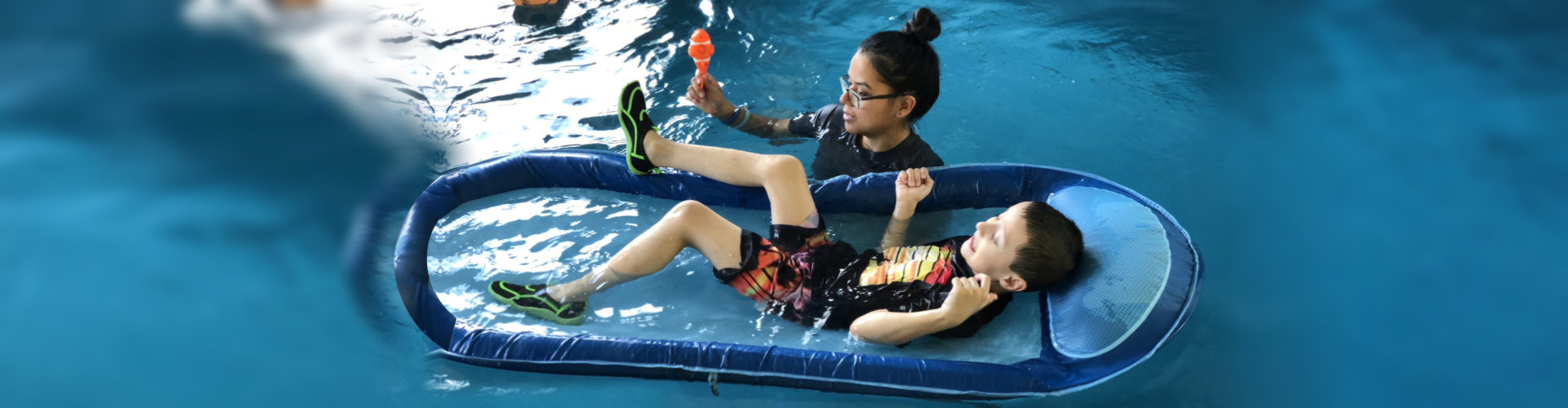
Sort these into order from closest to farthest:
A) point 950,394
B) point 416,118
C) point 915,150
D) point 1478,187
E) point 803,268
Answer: point 950,394
point 803,268
point 915,150
point 1478,187
point 416,118

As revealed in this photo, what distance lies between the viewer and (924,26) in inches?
102

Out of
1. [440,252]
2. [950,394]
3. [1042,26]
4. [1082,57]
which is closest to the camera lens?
[950,394]

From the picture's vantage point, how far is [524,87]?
395 cm

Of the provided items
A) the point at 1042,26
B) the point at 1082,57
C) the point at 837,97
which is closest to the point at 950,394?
the point at 837,97

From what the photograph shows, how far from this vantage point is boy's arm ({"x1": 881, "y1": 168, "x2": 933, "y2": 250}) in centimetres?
266

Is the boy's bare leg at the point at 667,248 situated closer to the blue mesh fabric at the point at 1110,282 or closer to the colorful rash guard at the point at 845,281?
the colorful rash guard at the point at 845,281

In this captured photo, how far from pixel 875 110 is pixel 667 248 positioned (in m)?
0.76

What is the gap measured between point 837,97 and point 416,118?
181cm

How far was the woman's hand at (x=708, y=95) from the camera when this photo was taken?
3012 millimetres

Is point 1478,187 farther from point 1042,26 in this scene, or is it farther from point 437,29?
point 437,29

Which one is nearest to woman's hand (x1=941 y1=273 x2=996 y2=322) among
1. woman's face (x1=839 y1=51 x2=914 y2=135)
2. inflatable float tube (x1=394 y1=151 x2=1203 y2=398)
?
inflatable float tube (x1=394 y1=151 x2=1203 y2=398)

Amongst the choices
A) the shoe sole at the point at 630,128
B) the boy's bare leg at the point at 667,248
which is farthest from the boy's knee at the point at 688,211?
the shoe sole at the point at 630,128

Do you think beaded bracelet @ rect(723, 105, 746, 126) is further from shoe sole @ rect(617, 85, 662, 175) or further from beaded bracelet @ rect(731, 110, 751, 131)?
shoe sole @ rect(617, 85, 662, 175)

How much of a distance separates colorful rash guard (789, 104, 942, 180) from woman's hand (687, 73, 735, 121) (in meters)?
0.27
